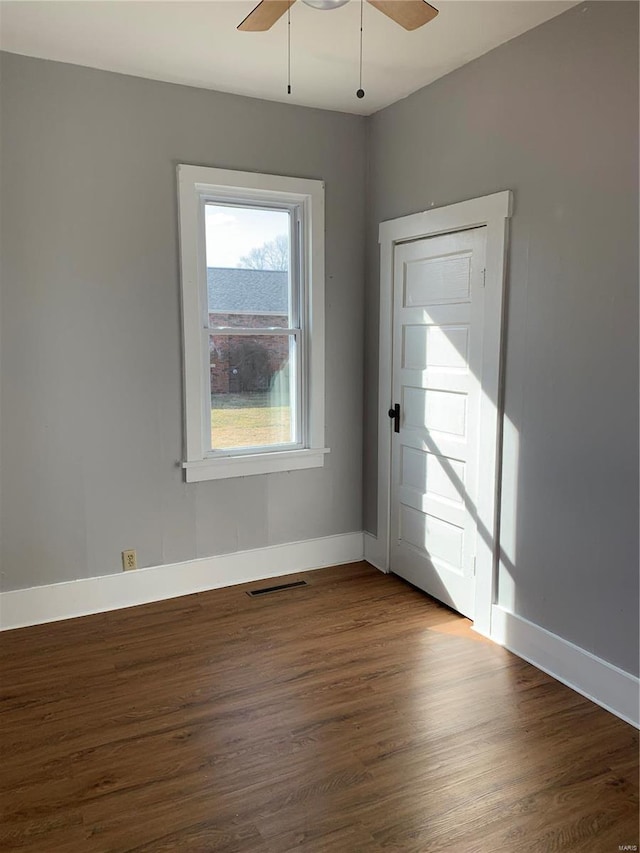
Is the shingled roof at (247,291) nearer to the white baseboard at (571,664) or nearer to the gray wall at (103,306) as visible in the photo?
the gray wall at (103,306)

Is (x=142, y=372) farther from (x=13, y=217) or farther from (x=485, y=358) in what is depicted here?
(x=485, y=358)

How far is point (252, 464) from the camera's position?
3.62 metres

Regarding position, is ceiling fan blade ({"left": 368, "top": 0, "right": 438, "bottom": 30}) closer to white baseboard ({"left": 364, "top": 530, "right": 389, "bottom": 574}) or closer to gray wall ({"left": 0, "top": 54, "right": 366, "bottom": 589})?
gray wall ({"left": 0, "top": 54, "right": 366, "bottom": 589})

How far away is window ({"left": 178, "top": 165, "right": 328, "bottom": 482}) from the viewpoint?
3.38 meters

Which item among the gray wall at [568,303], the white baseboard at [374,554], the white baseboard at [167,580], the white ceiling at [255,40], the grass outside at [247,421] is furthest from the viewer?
the white baseboard at [374,554]

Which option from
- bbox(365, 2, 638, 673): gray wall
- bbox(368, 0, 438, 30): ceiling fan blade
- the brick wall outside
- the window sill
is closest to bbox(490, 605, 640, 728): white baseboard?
bbox(365, 2, 638, 673): gray wall

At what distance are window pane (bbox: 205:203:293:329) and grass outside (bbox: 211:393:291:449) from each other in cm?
43

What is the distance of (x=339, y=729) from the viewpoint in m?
2.33

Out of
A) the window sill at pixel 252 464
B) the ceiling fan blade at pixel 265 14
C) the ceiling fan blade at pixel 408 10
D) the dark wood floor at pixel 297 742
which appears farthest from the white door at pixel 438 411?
the ceiling fan blade at pixel 265 14

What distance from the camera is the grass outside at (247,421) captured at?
3.56m

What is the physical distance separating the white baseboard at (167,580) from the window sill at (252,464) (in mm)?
469

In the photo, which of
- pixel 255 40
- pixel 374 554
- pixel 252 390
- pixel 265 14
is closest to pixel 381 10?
pixel 265 14

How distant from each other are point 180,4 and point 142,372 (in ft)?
5.37

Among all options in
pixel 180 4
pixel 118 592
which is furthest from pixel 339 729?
pixel 180 4
